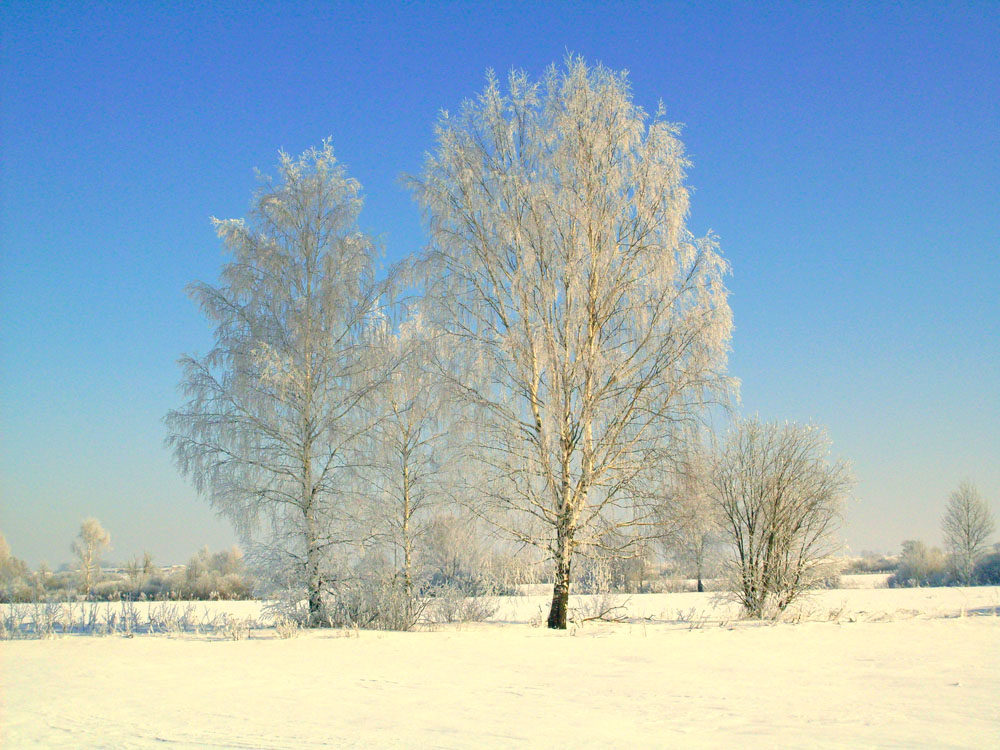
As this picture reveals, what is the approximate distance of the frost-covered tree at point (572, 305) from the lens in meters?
13.2

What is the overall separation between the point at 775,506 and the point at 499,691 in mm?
12374

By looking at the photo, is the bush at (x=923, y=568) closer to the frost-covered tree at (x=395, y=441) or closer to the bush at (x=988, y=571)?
the bush at (x=988, y=571)

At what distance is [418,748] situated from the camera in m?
4.41

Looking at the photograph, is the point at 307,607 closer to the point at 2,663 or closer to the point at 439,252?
the point at 2,663

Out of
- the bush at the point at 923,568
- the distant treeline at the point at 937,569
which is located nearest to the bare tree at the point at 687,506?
the distant treeline at the point at 937,569

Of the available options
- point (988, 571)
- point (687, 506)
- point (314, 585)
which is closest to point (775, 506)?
point (687, 506)

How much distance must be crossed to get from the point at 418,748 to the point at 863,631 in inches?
422

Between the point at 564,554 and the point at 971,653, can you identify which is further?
the point at 564,554

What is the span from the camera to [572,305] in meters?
13.6

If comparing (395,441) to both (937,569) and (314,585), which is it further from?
(937,569)

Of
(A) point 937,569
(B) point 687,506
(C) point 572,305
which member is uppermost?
(C) point 572,305

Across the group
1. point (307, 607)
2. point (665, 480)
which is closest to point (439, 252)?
point (665, 480)

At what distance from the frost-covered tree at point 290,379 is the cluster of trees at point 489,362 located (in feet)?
0.14

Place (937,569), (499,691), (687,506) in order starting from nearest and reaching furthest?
(499,691)
(687,506)
(937,569)
